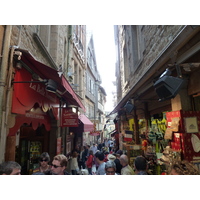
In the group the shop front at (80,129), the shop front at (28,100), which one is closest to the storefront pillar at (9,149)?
the shop front at (28,100)

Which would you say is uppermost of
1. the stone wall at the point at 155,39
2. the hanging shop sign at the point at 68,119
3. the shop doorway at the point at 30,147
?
the stone wall at the point at 155,39

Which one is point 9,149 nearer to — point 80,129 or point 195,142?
point 195,142

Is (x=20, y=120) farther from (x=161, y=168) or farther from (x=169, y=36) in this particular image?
(x=169, y=36)

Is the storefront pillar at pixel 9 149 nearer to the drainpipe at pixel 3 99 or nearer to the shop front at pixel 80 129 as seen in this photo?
the drainpipe at pixel 3 99

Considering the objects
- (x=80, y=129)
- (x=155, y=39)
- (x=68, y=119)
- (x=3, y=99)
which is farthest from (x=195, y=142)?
(x=80, y=129)

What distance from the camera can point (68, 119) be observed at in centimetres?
670

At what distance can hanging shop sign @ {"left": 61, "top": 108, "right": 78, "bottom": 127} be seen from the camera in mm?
6602

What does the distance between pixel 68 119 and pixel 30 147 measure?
176cm

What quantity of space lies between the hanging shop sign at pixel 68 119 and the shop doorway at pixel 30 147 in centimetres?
85

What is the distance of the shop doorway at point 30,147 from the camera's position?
17.1ft

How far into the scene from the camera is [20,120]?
11.0ft

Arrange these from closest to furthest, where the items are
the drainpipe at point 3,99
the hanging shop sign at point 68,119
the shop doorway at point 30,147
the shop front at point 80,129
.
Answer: the drainpipe at point 3,99 < the shop doorway at point 30,147 < the hanging shop sign at point 68,119 < the shop front at point 80,129

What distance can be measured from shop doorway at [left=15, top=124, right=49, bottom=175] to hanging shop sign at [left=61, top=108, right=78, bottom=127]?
0.85 meters

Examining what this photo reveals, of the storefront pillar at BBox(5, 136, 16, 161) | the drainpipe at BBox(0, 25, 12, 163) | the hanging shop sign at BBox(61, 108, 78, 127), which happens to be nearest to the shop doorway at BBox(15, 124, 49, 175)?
the hanging shop sign at BBox(61, 108, 78, 127)
